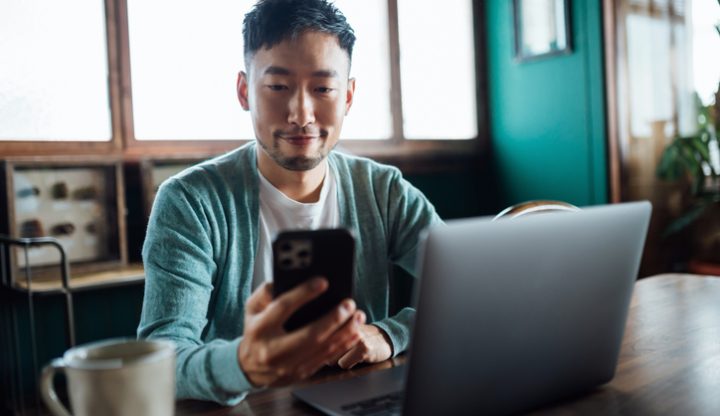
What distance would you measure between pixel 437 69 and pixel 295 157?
2703 mm

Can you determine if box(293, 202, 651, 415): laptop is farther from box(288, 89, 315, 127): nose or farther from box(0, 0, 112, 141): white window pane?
box(0, 0, 112, 141): white window pane

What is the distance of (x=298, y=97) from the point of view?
1.19m

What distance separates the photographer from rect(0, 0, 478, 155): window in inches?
101

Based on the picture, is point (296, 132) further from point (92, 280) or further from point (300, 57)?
point (92, 280)

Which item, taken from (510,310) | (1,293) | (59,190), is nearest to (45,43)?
(59,190)

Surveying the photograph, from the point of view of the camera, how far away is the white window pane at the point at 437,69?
3.63m

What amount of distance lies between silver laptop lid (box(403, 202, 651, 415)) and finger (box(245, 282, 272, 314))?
145 millimetres

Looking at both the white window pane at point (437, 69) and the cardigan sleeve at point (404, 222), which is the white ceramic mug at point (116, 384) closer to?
the cardigan sleeve at point (404, 222)

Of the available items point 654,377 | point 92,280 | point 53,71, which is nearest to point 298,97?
point 654,377

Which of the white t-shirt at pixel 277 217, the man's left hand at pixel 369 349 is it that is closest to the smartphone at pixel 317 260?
the man's left hand at pixel 369 349

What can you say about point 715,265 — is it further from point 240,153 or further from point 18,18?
point 18,18

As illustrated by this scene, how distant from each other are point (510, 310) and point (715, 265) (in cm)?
284

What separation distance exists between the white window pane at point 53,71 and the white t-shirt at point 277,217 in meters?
1.70

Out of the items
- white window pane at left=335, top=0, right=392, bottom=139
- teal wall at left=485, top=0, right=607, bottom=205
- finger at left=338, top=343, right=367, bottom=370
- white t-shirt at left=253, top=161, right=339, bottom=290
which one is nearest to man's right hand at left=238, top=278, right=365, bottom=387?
finger at left=338, top=343, right=367, bottom=370
